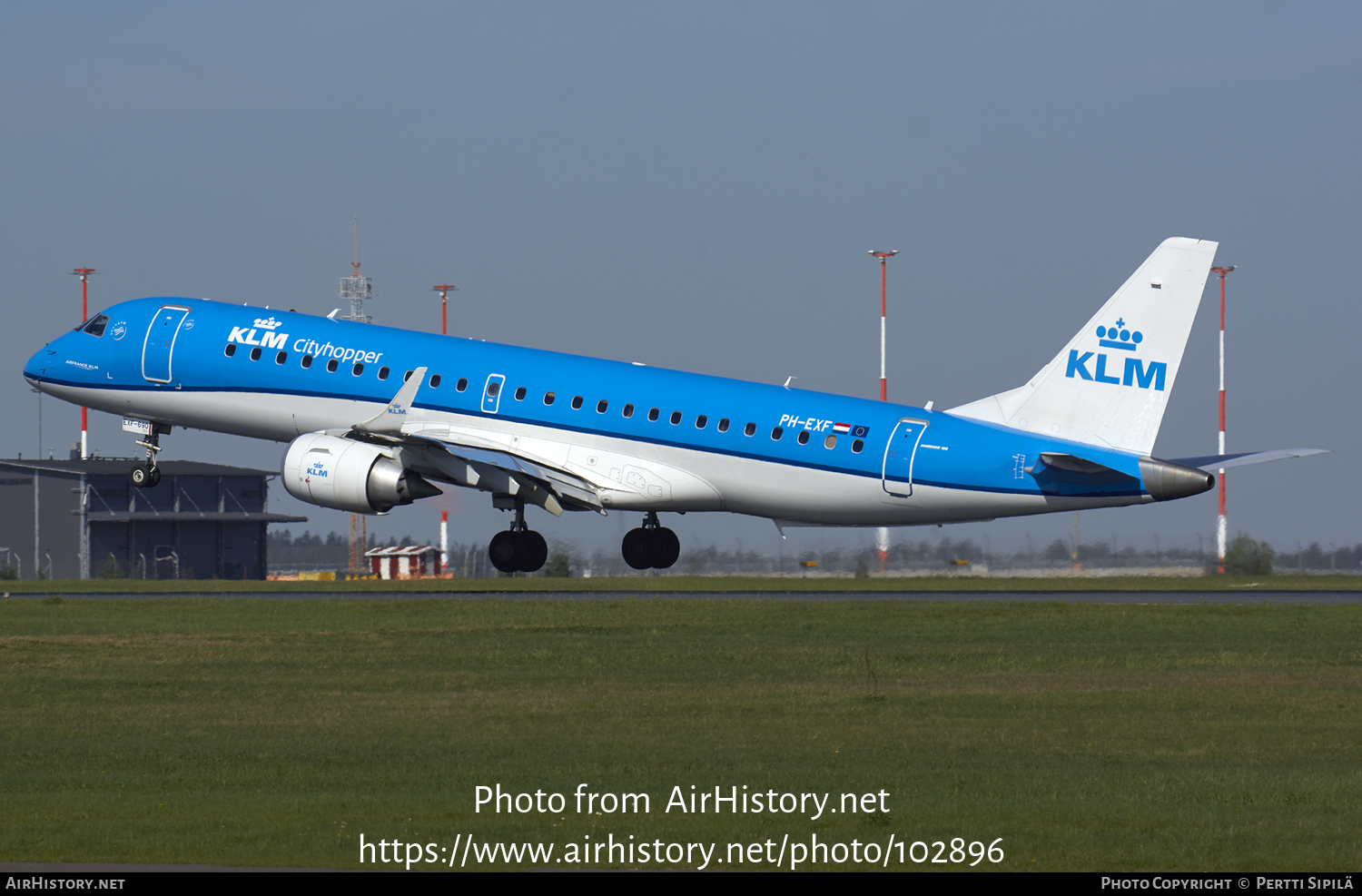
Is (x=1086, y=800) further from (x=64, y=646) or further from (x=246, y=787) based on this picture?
(x=64, y=646)

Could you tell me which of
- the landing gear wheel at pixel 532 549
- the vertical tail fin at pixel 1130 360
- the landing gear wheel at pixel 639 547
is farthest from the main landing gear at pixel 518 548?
the vertical tail fin at pixel 1130 360

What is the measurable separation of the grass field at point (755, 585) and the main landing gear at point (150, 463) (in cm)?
604

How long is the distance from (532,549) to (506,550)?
76 centimetres

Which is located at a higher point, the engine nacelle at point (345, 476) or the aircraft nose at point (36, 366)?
the aircraft nose at point (36, 366)

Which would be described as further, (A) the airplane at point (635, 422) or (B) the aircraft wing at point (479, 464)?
(B) the aircraft wing at point (479, 464)

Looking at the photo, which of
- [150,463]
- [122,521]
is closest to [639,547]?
[150,463]

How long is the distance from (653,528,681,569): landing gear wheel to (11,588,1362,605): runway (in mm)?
1057

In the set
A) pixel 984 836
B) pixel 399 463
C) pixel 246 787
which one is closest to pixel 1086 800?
pixel 984 836

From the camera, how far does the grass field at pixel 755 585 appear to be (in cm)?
5975

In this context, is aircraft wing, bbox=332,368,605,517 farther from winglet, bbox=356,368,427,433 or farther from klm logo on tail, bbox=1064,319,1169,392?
klm logo on tail, bbox=1064,319,1169,392

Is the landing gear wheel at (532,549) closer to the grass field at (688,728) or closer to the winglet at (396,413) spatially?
the grass field at (688,728)

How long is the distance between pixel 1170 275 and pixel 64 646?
87.6ft

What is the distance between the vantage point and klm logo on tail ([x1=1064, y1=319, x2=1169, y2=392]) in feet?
140

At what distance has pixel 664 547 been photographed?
52.9 meters
